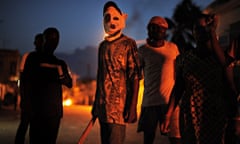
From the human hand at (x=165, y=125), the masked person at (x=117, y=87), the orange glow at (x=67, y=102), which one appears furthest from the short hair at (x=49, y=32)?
the orange glow at (x=67, y=102)

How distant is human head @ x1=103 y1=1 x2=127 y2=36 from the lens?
13.3 feet

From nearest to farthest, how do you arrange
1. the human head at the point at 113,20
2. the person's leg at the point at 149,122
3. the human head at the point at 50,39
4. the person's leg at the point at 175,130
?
the human head at the point at 113,20, the human head at the point at 50,39, the person's leg at the point at 175,130, the person's leg at the point at 149,122

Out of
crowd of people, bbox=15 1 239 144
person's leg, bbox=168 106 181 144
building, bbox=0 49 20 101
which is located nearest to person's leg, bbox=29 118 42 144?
crowd of people, bbox=15 1 239 144

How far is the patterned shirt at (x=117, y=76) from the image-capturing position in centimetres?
385

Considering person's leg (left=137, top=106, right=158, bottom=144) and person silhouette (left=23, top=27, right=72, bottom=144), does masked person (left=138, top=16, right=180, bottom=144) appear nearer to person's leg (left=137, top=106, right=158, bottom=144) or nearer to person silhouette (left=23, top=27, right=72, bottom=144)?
person's leg (left=137, top=106, right=158, bottom=144)

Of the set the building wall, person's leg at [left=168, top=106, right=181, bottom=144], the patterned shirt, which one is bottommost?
person's leg at [left=168, top=106, right=181, bottom=144]

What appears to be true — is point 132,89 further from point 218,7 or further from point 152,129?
point 218,7

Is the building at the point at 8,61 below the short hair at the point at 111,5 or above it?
above

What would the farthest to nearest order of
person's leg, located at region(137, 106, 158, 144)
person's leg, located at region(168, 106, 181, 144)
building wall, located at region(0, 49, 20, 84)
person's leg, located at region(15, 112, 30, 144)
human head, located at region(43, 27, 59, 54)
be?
building wall, located at region(0, 49, 20, 84)
person's leg, located at region(137, 106, 158, 144)
person's leg, located at region(168, 106, 181, 144)
human head, located at region(43, 27, 59, 54)
person's leg, located at region(15, 112, 30, 144)

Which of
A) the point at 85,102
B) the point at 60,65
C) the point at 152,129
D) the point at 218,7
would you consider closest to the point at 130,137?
the point at 152,129

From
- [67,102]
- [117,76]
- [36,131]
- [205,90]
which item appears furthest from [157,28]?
[67,102]

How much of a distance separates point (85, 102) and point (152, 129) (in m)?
24.4

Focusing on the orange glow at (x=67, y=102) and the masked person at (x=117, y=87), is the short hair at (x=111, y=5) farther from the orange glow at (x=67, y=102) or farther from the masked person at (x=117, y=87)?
the orange glow at (x=67, y=102)

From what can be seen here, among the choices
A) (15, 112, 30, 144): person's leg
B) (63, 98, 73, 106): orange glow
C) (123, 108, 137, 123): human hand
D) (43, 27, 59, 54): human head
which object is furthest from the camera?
(63, 98, 73, 106): orange glow
